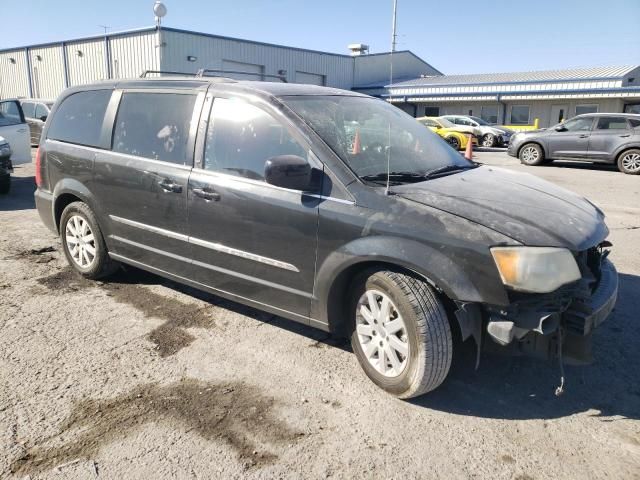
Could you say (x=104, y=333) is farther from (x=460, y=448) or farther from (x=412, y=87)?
(x=412, y=87)

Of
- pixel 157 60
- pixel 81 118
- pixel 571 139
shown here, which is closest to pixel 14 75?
pixel 157 60

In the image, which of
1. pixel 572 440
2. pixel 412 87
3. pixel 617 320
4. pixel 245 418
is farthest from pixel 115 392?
pixel 412 87

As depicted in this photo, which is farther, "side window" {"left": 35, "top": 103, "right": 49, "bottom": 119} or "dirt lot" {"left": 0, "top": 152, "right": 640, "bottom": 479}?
"side window" {"left": 35, "top": 103, "right": 49, "bottom": 119}

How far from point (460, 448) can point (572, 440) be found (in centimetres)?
59

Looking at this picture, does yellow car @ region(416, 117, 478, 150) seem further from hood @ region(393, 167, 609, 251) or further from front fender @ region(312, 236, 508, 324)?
front fender @ region(312, 236, 508, 324)

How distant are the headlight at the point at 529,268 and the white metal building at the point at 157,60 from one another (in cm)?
1942

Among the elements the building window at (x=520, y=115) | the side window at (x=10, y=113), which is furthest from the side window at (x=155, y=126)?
the building window at (x=520, y=115)

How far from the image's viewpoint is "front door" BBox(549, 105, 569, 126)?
98.8 feet

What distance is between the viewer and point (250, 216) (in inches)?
133

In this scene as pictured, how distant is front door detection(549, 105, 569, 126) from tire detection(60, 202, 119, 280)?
30.7 m

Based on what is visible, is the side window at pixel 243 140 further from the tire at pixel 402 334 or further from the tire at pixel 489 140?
the tire at pixel 489 140

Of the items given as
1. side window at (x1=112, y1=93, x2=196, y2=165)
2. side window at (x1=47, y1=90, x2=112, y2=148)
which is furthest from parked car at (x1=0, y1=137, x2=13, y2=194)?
side window at (x1=112, y1=93, x2=196, y2=165)

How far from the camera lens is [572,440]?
266 cm

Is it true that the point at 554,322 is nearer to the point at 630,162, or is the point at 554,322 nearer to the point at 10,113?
the point at 10,113
